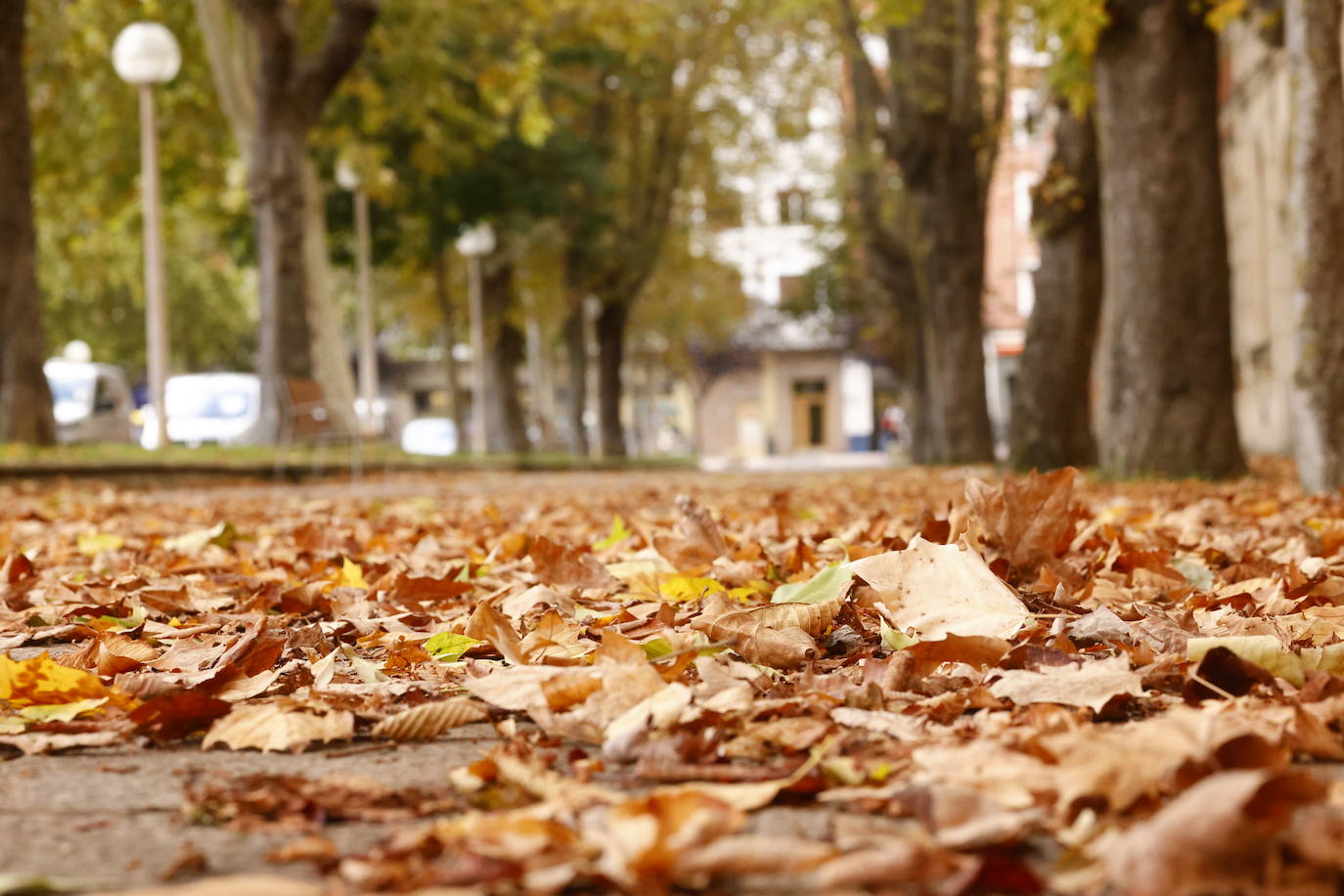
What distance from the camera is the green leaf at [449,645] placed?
2.78 meters

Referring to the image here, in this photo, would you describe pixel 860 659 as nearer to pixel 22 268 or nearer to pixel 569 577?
pixel 569 577

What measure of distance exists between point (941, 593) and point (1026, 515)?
699 millimetres

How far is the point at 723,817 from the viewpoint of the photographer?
1485 millimetres

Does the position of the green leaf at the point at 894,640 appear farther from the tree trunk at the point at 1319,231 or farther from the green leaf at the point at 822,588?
the tree trunk at the point at 1319,231

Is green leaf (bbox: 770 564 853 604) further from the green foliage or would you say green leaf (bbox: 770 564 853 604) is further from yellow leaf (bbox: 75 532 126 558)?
the green foliage

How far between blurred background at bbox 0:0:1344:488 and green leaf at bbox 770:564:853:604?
5.28 meters

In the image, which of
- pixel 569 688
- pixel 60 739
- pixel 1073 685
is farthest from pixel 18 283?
pixel 1073 685

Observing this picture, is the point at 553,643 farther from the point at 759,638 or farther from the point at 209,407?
the point at 209,407

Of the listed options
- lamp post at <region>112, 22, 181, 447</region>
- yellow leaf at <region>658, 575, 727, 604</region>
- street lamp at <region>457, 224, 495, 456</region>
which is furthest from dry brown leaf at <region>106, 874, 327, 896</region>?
street lamp at <region>457, 224, 495, 456</region>

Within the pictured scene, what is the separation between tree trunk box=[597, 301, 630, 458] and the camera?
3316cm

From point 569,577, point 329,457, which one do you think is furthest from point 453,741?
point 329,457

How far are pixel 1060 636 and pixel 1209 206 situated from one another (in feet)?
28.2

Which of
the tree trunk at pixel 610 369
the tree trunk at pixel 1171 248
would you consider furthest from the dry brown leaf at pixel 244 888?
the tree trunk at pixel 610 369

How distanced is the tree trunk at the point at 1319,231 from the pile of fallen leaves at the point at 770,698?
124 inches
